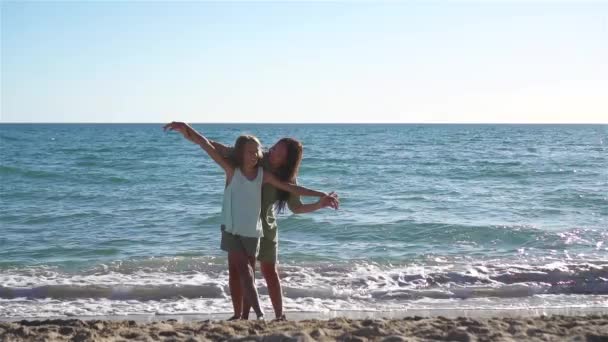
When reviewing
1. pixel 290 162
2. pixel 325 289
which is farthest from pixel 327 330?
pixel 325 289

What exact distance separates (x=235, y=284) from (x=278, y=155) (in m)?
1.18

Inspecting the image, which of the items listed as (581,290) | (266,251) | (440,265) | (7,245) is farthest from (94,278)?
(581,290)

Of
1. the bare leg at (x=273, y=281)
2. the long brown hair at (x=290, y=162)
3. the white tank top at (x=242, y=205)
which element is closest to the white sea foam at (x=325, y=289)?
the bare leg at (x=273, y=281)

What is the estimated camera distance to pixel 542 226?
500 inches

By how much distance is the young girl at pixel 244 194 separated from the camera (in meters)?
5.34

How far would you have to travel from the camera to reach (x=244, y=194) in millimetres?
5344

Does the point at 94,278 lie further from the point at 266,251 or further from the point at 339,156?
the point at 339,156

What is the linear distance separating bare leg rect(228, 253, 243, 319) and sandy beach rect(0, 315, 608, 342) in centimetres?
Result: 22

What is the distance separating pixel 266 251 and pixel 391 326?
3.94ft

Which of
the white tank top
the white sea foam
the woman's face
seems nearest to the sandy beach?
the white tank top

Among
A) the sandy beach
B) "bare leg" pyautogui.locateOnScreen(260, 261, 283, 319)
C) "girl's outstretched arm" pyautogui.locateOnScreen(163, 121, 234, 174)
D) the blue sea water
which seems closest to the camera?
the sandy beach

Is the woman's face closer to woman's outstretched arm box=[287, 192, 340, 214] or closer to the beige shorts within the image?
woman's outstretched arm box=[287, 192, 340, 214]

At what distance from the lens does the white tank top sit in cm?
534

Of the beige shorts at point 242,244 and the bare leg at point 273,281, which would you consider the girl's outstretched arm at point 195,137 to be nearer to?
Answer: the beige shorts at point 242,244
